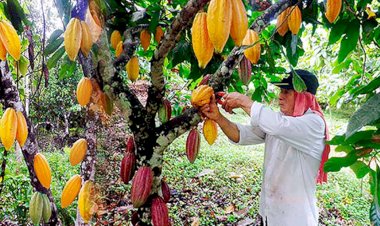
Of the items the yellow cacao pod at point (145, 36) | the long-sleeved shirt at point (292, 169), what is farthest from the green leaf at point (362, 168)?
the yellow cacao pod at point (145, 36)

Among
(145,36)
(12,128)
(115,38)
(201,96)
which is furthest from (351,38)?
(12,128)

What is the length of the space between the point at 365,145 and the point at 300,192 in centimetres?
106

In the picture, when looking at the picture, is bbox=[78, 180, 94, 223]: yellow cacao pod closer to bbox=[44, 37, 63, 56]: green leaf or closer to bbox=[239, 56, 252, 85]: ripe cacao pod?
bbox=[44, 37, 63, 56]: green leaf

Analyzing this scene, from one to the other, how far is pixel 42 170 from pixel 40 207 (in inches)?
4.2

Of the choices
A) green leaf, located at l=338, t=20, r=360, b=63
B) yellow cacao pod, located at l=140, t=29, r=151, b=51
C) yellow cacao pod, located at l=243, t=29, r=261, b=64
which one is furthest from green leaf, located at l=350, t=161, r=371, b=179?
yellow cacao pod, located at l=140, t=29, r=151, b=51

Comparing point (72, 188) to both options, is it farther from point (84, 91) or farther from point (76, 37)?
point (76, 37)

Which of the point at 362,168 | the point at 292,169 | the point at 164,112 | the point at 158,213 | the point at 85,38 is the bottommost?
the point at 292,169

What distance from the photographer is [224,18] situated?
511mm

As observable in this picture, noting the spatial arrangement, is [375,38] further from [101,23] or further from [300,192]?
[101,23]

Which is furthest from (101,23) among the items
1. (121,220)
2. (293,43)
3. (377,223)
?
(121,220)

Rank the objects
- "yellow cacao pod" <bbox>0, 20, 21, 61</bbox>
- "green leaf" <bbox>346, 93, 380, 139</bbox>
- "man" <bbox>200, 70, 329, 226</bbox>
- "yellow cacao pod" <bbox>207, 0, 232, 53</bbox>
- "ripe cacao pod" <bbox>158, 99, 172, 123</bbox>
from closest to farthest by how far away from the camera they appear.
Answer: "green leaf" <bbox>346, 93, 380, 139</bbox> < "yellow cacao pod" <bbox>207, 0, 232, 53</bbox> < "yellow cacao pod" <bbox>0, 20, 21, 61</bbox> < "ripe cacao pod" <bbox>158, 99, 172, 123</bbox> < "man" <bbox>200, 70, 329, 226</bbox>

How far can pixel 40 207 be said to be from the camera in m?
0.95

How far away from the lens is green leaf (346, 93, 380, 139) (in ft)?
1.31

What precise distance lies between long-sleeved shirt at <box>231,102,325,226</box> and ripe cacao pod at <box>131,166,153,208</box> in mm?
641
